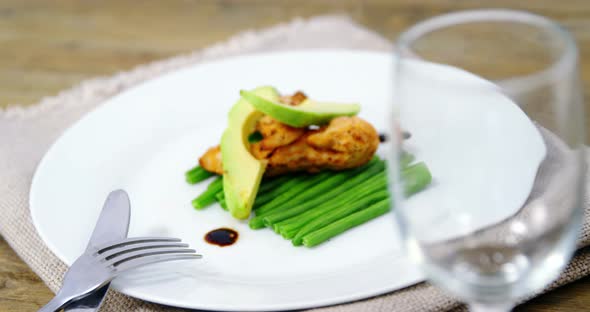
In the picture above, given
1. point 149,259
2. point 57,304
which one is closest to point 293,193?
point 149,259

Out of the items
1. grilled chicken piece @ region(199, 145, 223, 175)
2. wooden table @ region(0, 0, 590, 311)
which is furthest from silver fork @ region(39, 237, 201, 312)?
wooden table @ region(0, 0, 590, 311)

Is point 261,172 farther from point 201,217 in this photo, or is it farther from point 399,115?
point 399,115

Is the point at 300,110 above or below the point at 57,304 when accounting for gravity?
above

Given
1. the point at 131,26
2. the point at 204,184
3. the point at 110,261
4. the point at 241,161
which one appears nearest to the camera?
the point at 110,261

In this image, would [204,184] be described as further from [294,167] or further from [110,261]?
[110,261]

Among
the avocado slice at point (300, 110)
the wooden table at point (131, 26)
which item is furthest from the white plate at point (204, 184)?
the wooden table at point (131, 26)

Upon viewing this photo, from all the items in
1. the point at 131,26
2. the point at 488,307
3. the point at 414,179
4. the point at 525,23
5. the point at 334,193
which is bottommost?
the point at 488,307

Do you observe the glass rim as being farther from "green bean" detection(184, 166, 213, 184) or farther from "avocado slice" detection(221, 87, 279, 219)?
"green bean" detection(184, 166, 213, 184)

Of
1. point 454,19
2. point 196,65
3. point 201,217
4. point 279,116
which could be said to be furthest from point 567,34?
point 196,65
